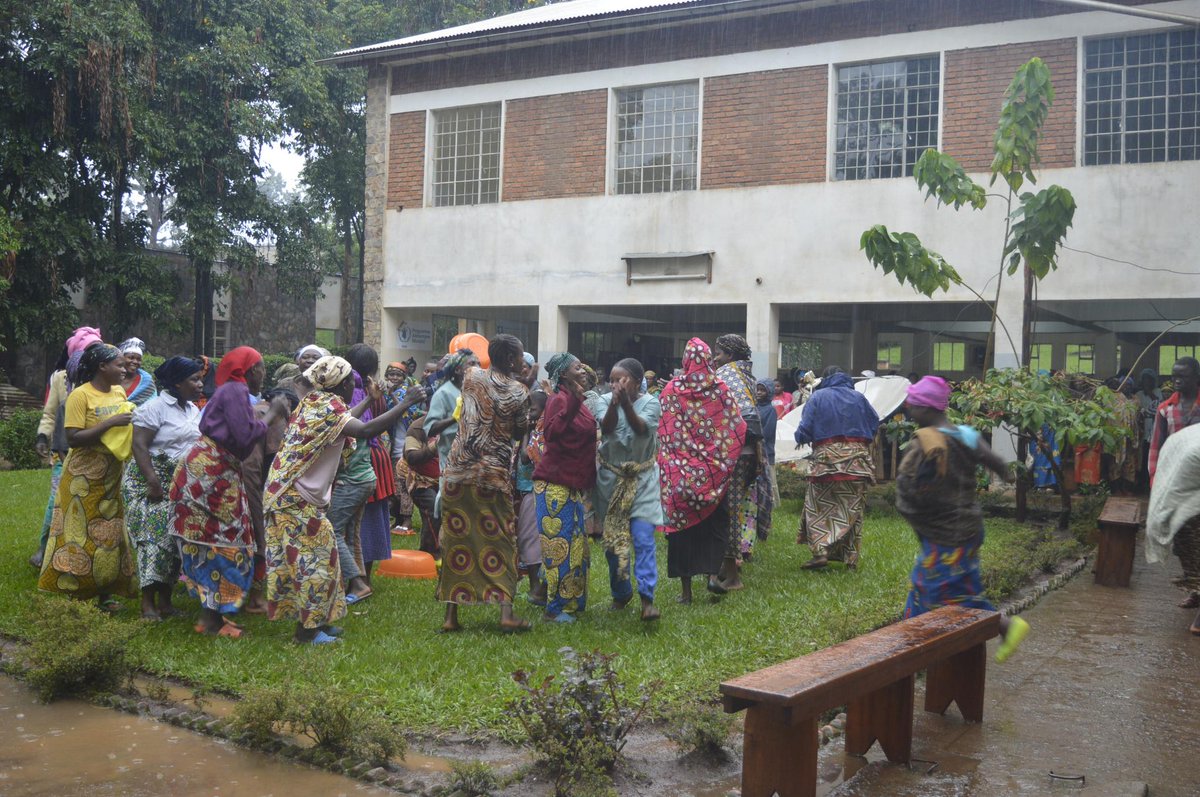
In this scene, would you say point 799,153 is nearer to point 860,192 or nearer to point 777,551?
point 860,192

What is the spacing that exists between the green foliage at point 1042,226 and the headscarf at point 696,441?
5.72 m

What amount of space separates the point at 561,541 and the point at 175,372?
2.74 metres

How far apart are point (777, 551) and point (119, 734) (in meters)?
6.84

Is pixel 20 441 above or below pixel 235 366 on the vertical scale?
below

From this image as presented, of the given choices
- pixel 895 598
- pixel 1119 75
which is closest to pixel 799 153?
pixel 1119 75

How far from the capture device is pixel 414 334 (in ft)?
66.8

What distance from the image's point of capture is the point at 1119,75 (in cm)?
1445

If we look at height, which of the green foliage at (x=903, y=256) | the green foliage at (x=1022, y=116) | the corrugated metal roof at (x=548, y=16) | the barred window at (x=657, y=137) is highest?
the corrugated metal roof at (x=548, y=16)

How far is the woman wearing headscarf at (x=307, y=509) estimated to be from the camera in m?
6.41

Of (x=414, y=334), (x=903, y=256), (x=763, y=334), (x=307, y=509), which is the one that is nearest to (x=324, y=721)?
(x=307, y=509)

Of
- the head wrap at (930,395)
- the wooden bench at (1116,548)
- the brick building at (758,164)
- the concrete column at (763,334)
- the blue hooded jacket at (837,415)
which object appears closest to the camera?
the head wrap at (930,395)

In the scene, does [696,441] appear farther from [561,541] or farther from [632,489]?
[561,541]

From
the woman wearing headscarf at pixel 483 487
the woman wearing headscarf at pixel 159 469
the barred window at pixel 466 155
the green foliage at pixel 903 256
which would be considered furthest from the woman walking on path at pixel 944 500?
the barred window at pixel 466 155

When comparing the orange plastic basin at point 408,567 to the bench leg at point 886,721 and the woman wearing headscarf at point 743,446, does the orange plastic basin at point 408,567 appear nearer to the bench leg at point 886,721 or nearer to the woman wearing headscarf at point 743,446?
the woman wearing headscarf at point 743,446
